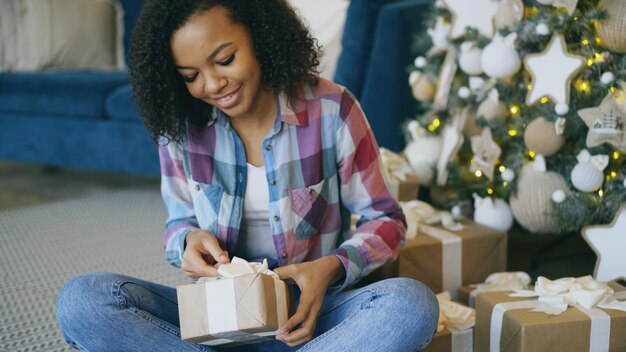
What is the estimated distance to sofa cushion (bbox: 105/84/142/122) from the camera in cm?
263

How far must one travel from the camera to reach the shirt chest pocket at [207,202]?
47.7 inches

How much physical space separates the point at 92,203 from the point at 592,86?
186 cm

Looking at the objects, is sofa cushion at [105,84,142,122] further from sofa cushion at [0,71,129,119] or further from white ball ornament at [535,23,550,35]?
white ball ornament at [535,23,550,35]

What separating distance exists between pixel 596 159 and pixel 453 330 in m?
0.53

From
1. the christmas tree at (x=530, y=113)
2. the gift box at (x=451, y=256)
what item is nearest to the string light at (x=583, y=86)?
the christmas tree at (x=530, y=113)

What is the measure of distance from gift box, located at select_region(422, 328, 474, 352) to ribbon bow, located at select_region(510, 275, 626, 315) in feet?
0.51

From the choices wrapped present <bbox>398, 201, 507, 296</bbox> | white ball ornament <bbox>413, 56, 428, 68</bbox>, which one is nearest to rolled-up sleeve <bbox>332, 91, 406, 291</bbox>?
wrapped present <bbox>398, 201, 507, 296</bbox>

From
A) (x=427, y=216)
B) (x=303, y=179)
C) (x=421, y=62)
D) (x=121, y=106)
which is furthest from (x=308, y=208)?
(x=121, y=106)

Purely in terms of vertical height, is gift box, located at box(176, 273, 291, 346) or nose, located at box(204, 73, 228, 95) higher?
nose, located at box(204, 73, 228, 95)

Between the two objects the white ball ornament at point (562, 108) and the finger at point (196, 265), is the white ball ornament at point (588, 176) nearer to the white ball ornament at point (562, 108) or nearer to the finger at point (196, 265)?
the white ball ornament at point (562, 108)

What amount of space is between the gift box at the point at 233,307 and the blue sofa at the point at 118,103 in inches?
53.8

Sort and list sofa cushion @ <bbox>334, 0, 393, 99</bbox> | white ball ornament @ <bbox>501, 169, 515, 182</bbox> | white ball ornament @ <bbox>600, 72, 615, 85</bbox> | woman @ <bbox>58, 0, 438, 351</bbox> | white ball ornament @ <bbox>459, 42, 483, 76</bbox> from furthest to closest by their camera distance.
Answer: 1. sofa cushion @ <bbox>334, 0, 393, 99</bbox>
2. white ball ornament @ <bbox>459, 42, 483, 76</bbox>
3. white ball ornament @ <bbox>501, 169, 515, 182</bbox>
4. white ball ornament @ <bbox>600, 72, 615, 85</bbox>
5. woman @ <bbox>58, 0, 438, 351</bbox>

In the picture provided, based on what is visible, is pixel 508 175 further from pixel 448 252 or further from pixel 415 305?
pixel 415 305

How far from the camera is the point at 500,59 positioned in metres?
1.70
